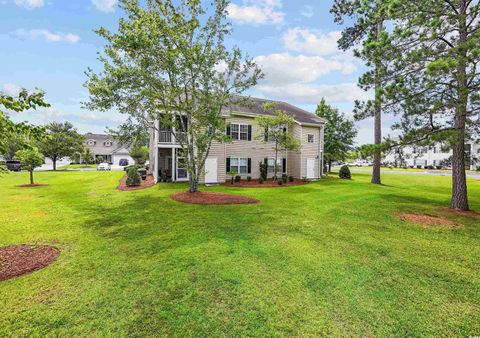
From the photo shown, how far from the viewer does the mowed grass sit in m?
3.92

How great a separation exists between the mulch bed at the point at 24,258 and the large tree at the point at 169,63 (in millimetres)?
8477

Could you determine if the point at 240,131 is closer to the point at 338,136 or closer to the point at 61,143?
the point at 338,136

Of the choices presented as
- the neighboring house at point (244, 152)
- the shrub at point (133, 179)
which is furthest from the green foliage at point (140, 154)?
the shrub at point (133, 179)

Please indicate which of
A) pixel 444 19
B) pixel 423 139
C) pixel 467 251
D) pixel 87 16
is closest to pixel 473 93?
pixel 423 139

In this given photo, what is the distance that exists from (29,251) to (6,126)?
12.5 ft

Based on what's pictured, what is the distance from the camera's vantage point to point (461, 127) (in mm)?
11305

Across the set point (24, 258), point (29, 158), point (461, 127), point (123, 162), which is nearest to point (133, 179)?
point (29, 158)

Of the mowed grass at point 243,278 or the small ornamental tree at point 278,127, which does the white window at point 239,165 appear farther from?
the mowed grass at point 243,278

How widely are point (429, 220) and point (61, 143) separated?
4518 cm

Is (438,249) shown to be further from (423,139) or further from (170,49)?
(170,49)

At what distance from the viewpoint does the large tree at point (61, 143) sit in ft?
120

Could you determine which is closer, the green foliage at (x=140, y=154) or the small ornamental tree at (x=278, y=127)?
the small ornamental tree at (x=278, y=127)

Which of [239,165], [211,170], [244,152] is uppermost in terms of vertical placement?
[244,152]

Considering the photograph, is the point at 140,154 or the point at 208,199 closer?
the point at 208,199
